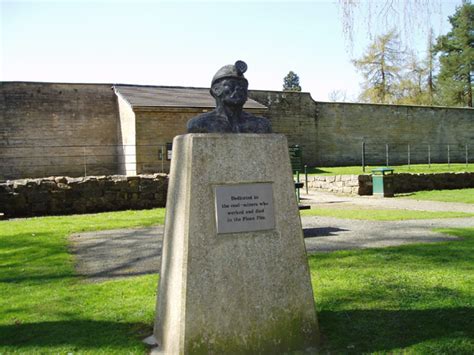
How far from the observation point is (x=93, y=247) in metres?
7.77

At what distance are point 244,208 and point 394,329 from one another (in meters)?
1.52

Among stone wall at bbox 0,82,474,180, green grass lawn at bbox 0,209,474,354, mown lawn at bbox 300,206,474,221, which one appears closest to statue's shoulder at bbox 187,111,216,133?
green grass lawn at bbox 0,209,474,354

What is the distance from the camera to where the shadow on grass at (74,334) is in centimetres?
360

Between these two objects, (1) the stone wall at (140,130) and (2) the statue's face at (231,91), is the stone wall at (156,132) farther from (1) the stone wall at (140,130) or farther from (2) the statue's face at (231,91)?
(2) the statue's face at (231,91)

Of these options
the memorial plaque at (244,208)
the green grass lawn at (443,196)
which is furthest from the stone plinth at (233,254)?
the green grass lawn at (443,196)

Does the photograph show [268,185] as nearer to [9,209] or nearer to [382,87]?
[9,209]

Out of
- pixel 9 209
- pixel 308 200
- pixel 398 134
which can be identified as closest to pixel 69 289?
pixel 9 209

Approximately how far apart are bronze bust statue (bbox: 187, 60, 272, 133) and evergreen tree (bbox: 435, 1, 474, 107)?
4666 cm

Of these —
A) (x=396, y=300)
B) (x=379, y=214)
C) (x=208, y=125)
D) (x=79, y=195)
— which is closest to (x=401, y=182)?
(x=379, y=214)

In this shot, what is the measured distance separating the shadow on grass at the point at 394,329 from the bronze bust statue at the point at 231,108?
1622 mm

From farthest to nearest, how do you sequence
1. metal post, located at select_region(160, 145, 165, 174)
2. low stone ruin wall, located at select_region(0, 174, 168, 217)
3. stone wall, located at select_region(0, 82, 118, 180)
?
stone wall, located at select_region(0, 82, 118, 180), metal post, located at select_region(160, 145, 165, 174), low stone ruin wall, located at select_region(0, 174, 168, 217)

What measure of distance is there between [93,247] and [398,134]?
27.0m

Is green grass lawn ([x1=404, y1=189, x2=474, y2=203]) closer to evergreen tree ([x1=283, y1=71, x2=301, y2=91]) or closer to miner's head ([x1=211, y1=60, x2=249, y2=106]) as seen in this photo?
miner's head ([x1=211, y1=60, x2=249, y2=106])

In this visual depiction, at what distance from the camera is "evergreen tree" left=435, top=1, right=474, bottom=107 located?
45.1m
